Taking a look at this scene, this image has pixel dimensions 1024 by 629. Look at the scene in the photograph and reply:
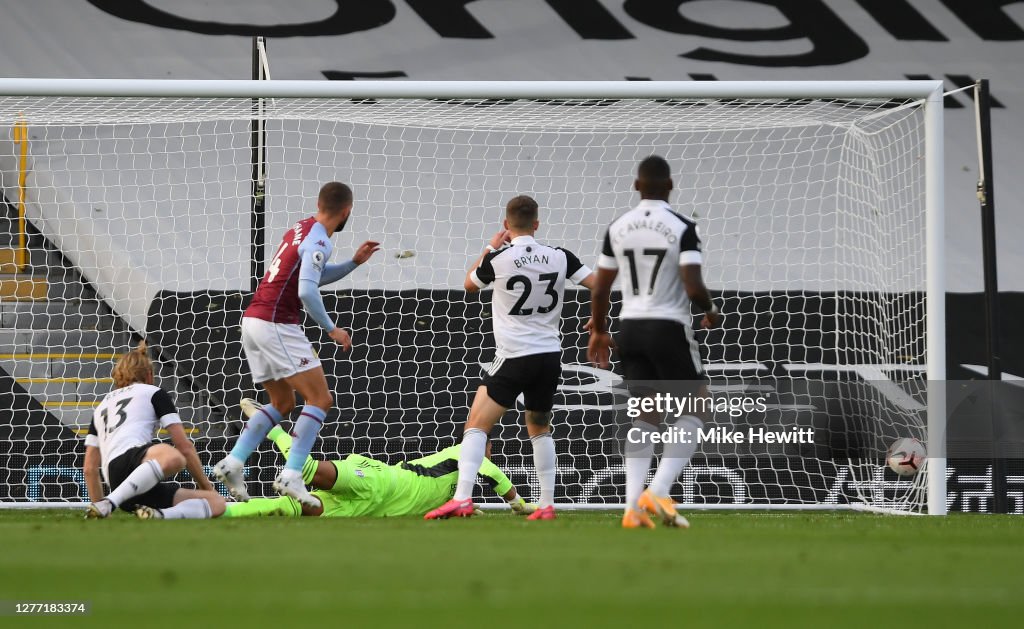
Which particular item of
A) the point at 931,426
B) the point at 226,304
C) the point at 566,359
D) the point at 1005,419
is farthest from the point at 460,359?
the point at 1005,419

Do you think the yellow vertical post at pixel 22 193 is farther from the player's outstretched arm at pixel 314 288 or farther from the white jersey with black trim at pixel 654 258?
the white jersey with black trim at pixel 654 258

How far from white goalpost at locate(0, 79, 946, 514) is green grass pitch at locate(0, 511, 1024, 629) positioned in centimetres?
378

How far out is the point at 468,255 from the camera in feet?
34.4

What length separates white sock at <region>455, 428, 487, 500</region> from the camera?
6477mm

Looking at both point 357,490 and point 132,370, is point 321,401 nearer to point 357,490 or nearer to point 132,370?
point 357,490

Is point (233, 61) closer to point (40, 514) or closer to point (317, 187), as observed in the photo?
point (317, 187)

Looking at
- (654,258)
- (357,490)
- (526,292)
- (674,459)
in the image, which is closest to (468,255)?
(526,292)

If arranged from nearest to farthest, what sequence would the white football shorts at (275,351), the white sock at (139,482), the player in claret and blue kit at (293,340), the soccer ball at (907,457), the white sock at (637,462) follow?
1. the white sock at (637,462)
2. the white sock at (139,482)
3. the player in claret and blue kit at (293,340)
4. the white football shorts at (275,351)
5. the soccer ball at (907,457)

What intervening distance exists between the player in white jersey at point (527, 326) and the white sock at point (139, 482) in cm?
147

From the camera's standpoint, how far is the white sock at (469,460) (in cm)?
648

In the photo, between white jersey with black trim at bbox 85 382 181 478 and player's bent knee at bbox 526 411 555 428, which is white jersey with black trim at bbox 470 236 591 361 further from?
white jersey with black trim at bbox 85 382 181 478

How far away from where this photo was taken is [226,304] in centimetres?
983

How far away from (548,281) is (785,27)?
6962 millimetres

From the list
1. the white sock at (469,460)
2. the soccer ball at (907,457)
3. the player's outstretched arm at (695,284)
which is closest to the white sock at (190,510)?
the white sock at (469,460)
